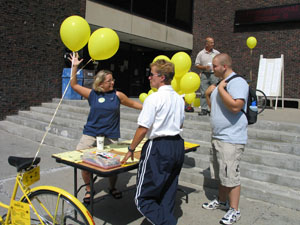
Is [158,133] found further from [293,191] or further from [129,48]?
[129,48]

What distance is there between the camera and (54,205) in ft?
7.78

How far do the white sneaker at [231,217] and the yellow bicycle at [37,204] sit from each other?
161cm

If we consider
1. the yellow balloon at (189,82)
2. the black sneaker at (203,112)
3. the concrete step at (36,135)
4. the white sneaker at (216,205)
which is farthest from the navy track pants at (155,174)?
the black sneaker at (203,112)

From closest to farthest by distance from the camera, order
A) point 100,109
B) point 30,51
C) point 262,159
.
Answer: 1. point 100,109
2. point 262,159
3. point 30,51

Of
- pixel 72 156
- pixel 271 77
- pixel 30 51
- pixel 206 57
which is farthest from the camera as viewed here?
pixel 271 77

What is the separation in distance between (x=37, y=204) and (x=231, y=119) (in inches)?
83.2

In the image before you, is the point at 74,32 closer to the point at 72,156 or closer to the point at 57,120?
the point at 72,156

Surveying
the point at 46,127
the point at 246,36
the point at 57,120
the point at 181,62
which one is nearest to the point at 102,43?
the point at 181,62

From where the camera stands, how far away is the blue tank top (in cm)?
360

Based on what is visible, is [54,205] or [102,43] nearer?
[54,205]

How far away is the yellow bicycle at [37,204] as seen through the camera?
2.29m

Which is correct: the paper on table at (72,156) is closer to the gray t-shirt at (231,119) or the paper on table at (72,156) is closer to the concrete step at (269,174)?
the gray t-shirt at (231,119)

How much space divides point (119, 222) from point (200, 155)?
229cm

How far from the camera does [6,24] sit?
8.48 m
